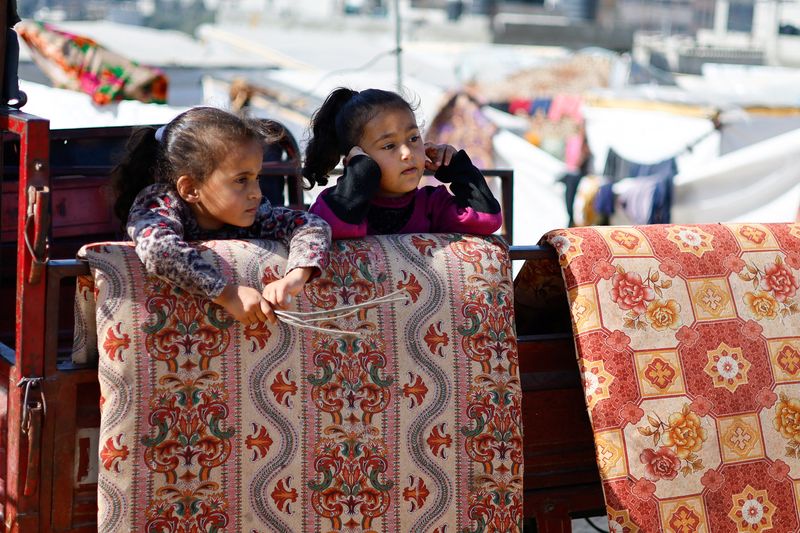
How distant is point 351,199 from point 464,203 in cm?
32

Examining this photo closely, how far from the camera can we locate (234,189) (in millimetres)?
2404

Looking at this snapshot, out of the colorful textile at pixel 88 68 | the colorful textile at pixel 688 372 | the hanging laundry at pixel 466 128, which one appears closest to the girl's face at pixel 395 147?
the colorful textile at pixel 688 372

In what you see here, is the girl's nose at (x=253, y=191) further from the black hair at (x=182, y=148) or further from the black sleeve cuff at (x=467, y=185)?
the black sleeve cuff at (x=467, y=185)

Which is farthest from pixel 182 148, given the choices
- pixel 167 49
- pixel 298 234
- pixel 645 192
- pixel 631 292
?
pixel 167 49

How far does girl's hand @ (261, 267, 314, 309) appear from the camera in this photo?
227cm

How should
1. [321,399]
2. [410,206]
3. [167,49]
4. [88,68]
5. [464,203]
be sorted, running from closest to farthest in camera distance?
1. [321,399]
2. [464,203]
3. [410,206]
4. [88,68]
5. [167,49]

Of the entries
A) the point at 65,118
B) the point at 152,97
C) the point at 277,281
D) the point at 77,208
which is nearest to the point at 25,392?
the point at 277,281

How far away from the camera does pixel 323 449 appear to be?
2.36 m

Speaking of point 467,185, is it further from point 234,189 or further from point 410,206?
point 234,189

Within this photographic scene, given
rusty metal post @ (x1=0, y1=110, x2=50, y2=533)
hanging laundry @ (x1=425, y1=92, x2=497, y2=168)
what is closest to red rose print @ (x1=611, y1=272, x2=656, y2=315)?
rusty metal post @ (x1=0, y1=110, x2=50, y2=533)

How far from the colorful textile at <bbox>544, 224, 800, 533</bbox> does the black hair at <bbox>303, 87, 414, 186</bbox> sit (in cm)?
54

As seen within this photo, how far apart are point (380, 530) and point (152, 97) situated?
4.50 meters

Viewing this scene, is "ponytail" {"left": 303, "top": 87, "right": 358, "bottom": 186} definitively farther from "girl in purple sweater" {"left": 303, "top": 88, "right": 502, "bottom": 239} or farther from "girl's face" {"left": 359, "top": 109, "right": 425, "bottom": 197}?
"girl's face" {"left": 359, "top": 109, "right": 425, "bottom": 197}

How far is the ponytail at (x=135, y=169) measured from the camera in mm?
2479
